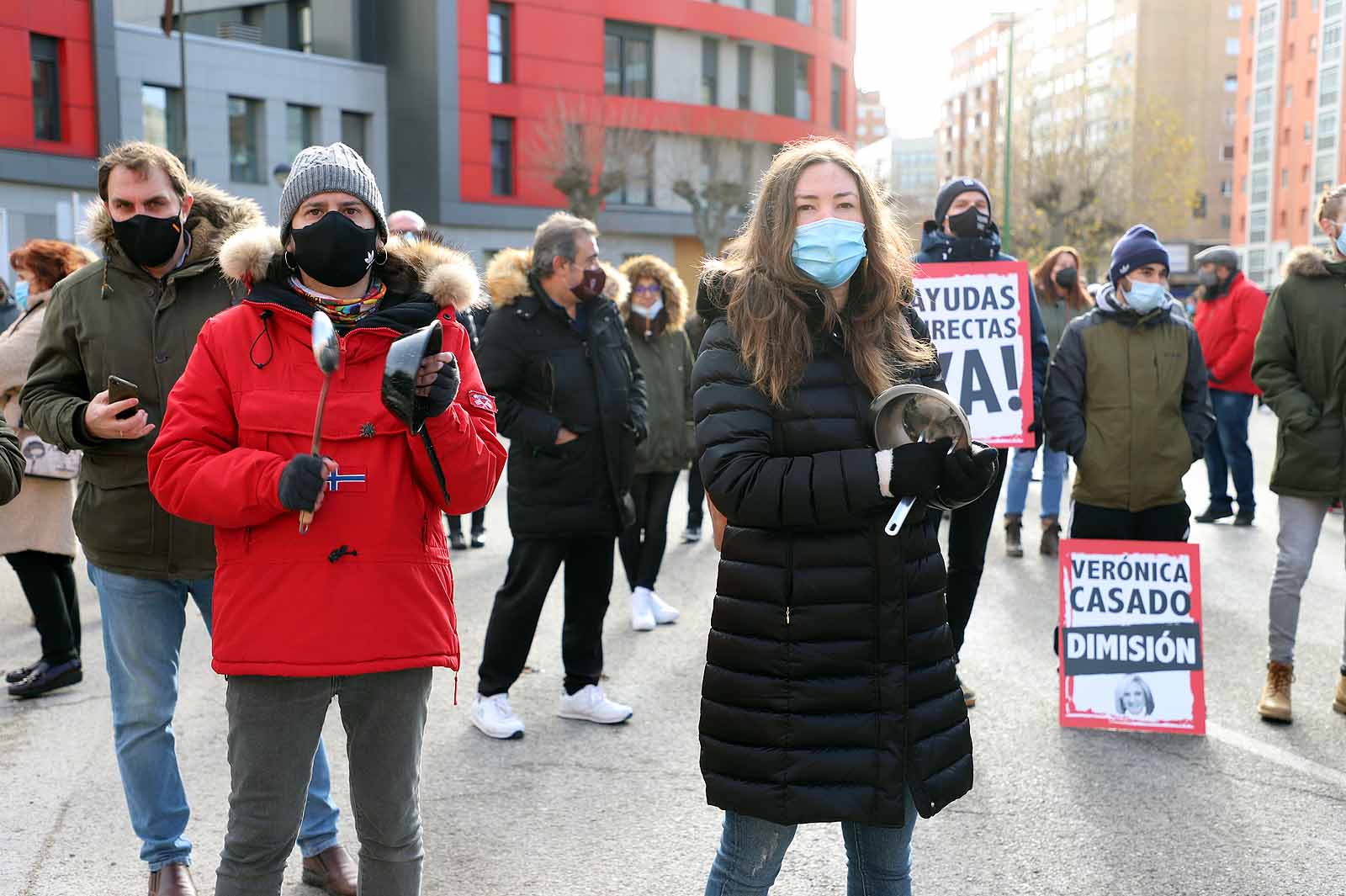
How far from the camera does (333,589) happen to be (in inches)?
110

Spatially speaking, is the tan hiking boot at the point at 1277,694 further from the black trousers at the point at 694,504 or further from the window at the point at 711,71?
the window at the point at 711,71

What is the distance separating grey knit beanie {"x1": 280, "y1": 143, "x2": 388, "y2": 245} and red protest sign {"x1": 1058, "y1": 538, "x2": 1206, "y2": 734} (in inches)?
148

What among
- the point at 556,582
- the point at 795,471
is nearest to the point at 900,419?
the point at 795,471

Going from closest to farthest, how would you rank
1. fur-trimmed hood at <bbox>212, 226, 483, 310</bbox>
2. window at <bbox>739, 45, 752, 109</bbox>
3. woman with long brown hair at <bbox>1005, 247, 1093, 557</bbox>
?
1. fur-trimmed hood at <bbox>212, 226, 483, 310</bbox>
2. woman with long brown hair at <bbox>1005, 247, 1093, 557</bbox>
3. window at <bbox>739, 45, 752, 109</bbox>

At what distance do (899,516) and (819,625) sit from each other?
0.30 m

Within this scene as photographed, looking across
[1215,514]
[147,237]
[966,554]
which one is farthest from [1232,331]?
[147,237]

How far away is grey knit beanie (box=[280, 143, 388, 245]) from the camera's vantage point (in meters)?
3.00

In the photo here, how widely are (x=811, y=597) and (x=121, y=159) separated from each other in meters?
2.40

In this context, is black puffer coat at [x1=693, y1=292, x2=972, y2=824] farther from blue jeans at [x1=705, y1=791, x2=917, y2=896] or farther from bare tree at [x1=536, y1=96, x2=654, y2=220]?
bare tree at [x1=536, y1=96, x2=654, y2=220]

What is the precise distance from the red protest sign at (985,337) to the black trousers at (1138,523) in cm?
47

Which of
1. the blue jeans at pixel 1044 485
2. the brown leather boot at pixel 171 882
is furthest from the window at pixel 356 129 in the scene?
the brown leather boot at pixel 171 882

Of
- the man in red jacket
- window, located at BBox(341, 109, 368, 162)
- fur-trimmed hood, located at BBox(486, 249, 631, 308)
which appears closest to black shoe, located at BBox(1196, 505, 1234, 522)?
the man in red jacket

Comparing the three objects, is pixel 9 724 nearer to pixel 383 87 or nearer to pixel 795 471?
pixel 795 471

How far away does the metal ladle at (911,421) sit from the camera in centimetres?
272
